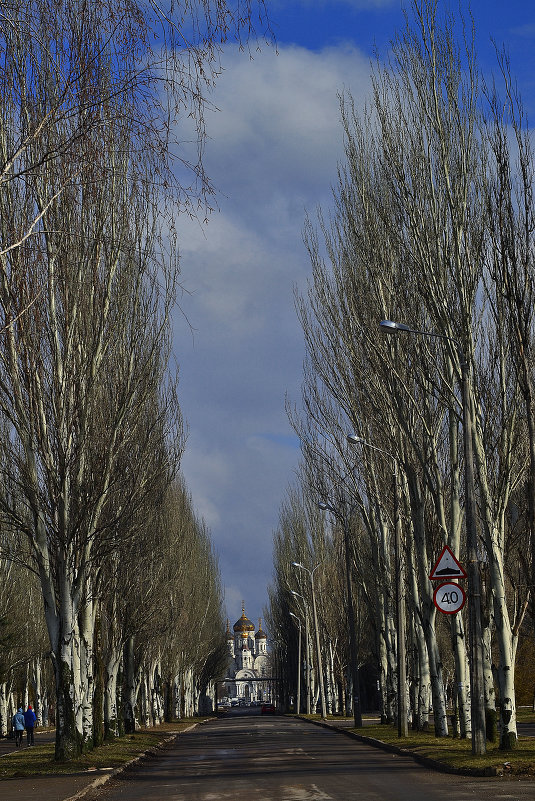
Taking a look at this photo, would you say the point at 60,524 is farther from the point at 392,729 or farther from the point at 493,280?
the point at 392,729

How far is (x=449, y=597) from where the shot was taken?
19375 millimetres

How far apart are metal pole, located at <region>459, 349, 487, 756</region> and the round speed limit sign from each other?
1.36 m

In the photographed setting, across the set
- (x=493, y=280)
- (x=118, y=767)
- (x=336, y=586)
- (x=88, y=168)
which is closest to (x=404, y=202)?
(x=493, y=280)

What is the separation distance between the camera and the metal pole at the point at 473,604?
20.4 m

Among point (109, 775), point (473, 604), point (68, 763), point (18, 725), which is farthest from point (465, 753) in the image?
point (18, 725)

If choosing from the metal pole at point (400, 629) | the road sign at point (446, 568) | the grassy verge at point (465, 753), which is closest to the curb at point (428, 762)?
the grassy verge at point (465, 753)

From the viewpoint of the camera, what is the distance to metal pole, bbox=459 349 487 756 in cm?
2036

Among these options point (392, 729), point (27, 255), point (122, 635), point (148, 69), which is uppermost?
point (148, 69)

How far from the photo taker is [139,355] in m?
28.0

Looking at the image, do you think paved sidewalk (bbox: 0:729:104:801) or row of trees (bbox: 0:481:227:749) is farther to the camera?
row of trees (bbox: 0:481:227:749)

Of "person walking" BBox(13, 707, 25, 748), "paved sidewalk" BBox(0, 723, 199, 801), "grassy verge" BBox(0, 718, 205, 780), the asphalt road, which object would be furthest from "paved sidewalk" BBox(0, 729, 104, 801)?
"person walking" BBox(13, 707, 25, 748)

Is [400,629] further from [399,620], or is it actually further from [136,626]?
[136,626]

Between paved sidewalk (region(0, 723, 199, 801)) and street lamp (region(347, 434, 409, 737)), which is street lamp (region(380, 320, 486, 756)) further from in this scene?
street lamp (region(347, 434, 409, 737))

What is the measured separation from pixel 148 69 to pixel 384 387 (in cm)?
2103
